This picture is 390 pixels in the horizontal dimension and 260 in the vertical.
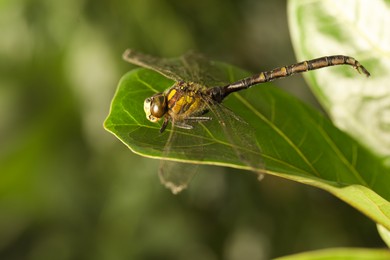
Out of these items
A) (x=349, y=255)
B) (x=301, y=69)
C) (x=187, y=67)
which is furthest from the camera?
(x=187, y=67)

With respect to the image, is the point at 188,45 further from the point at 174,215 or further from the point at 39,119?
the point at 39,119

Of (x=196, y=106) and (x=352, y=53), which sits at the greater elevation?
(x=352, y=53)

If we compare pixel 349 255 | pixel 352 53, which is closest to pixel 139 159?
pixel 352 53

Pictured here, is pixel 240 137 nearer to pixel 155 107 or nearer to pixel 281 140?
pixel 281 140

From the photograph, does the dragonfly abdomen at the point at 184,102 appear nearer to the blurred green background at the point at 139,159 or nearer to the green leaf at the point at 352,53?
the green leaf at the point at 352,53

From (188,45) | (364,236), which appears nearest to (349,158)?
(188,45)

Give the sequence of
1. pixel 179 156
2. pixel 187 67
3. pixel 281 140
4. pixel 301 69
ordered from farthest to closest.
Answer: pixel 187 67 < pixel 301 69 < pixel 281 140 < pixel 179 156

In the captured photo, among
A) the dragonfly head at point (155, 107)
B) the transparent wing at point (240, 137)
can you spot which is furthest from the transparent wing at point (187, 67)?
the transparent wing at point (240, 137)
